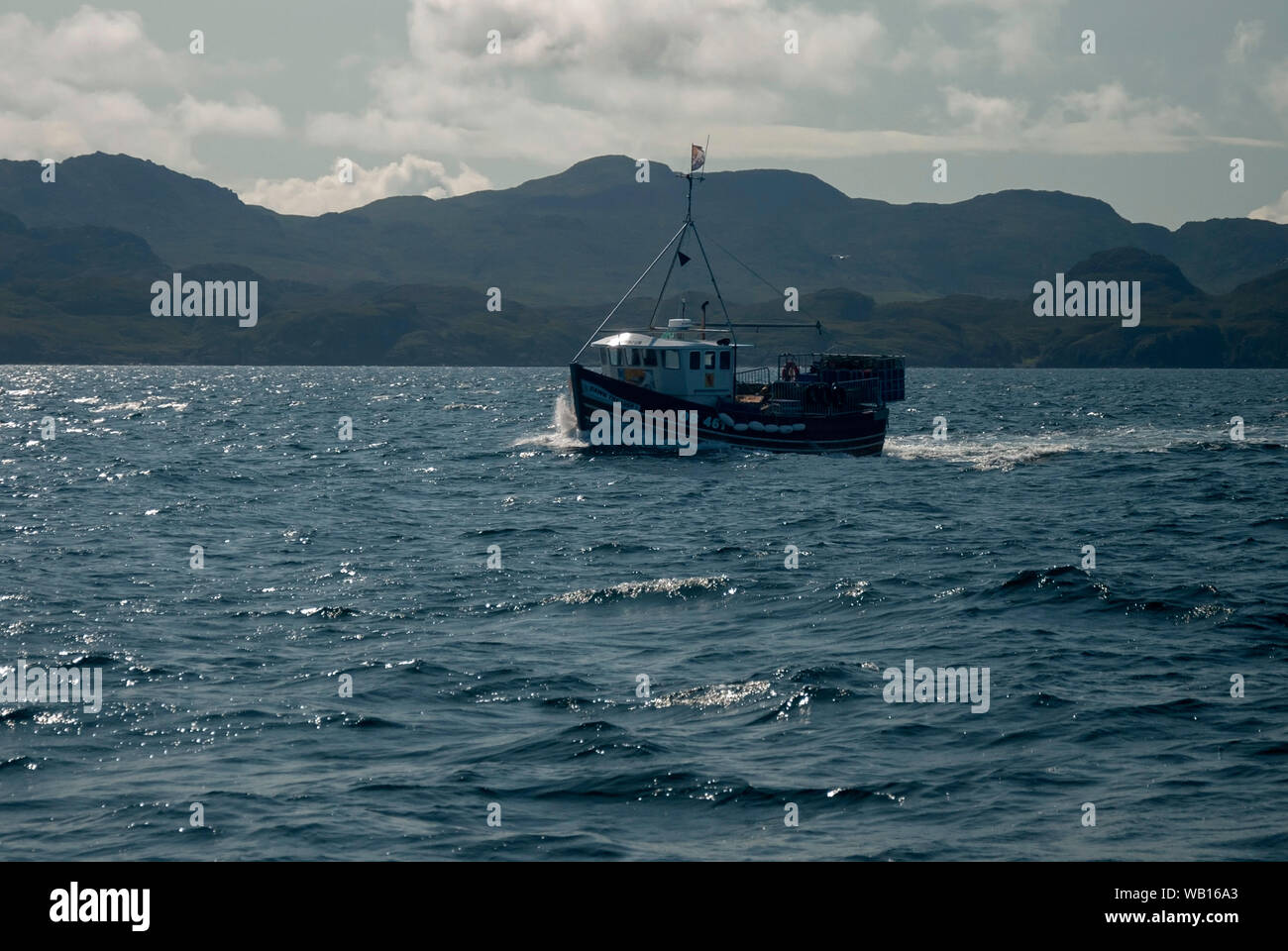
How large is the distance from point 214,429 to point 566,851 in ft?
274

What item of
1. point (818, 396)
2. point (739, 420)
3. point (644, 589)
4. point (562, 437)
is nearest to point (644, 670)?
point (644, 589)

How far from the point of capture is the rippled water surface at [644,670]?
14.9 meters

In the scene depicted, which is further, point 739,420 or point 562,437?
point 562,437

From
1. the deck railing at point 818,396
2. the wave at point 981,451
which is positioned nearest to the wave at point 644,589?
the wave at point 981,451

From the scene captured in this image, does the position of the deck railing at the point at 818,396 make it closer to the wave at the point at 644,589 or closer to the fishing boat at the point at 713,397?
the fishing boat at the point at 713,397

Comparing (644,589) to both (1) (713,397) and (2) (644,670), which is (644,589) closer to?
(2) (644,670)

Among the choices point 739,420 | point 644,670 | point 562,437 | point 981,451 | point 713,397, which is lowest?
point 644,670

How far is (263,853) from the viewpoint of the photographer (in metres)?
13.8

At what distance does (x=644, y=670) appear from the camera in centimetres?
2188

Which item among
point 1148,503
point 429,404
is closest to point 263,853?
point 1148,503

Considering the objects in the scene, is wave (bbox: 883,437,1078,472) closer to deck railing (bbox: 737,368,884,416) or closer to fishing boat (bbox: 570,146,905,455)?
fishing boat (bbox: 570,146,905,455)

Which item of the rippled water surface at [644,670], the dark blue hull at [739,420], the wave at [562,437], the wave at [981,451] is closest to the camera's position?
the rippled water surface at [644,670]

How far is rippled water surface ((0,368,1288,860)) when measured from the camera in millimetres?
14891

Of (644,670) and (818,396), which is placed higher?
(818,396)
